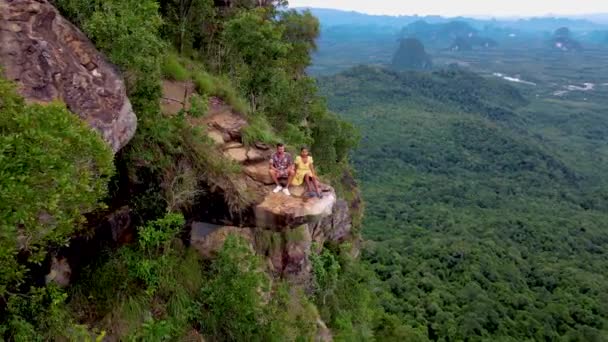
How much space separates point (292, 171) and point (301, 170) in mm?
245

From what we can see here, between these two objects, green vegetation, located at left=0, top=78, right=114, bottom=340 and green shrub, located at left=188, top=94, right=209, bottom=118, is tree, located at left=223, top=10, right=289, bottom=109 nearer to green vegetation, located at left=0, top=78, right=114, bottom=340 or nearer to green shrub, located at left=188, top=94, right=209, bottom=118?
green shrub, located at left=188, top=94, right=209, bottom=118

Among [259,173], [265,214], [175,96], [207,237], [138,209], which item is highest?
[175,96]

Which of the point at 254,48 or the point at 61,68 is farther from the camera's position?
the point at 254,48

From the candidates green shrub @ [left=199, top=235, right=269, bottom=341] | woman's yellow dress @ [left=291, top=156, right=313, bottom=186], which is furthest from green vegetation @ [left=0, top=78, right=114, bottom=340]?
woman's yellow dress @ [left=291, top=156, right=313, bottom=186]

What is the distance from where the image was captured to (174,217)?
1173 cm

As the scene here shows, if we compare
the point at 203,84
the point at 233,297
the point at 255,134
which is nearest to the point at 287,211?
the point at 233,297

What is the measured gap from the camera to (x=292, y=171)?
13555 mm

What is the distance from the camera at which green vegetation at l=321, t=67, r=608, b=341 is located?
49.5 metres

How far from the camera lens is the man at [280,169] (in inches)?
530

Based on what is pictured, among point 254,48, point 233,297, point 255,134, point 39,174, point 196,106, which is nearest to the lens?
point 39,174

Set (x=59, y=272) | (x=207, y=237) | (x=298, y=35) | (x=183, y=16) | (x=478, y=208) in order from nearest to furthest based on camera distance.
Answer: (x=59, y=272) → (x=207, y=237) → (x=183, y=16) → (x=298, y=35) → (x=478, y=208)

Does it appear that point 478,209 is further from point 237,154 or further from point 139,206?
point 139,206

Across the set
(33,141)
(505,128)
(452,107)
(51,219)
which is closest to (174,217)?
(51,219)

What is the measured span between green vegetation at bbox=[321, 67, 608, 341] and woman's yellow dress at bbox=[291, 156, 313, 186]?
3109 cm
